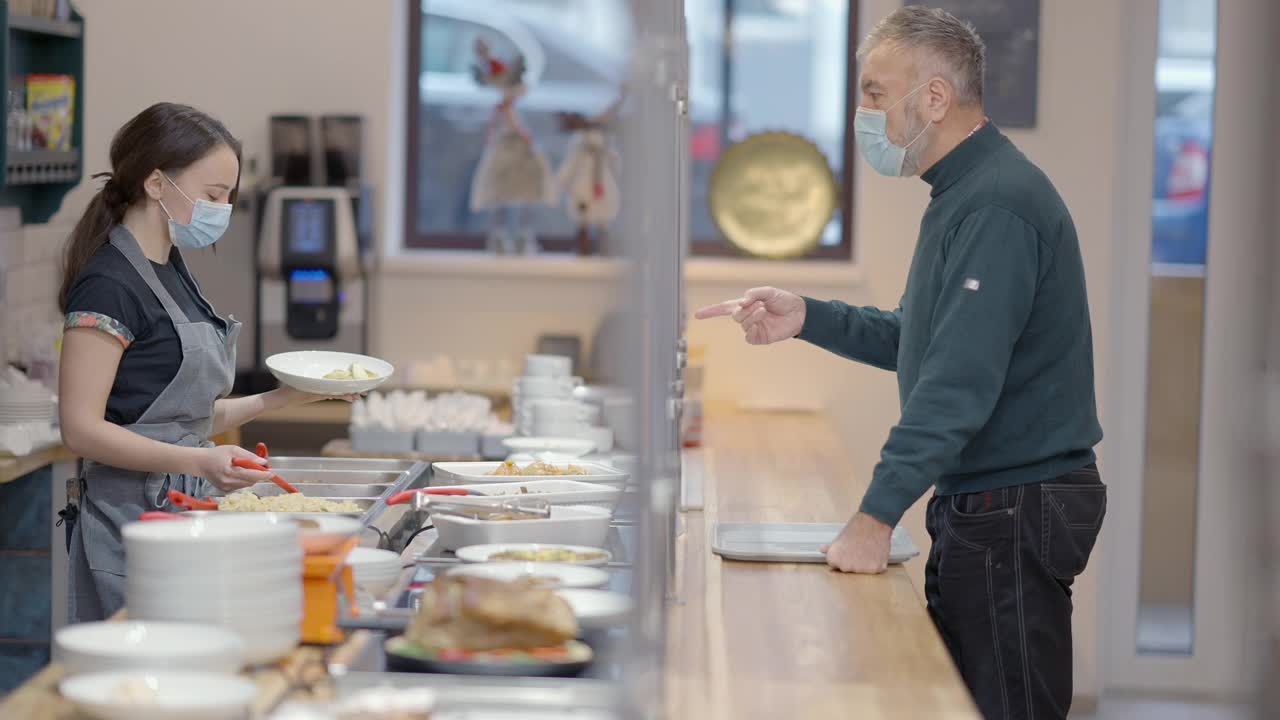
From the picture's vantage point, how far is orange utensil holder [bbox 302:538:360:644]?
1619mm

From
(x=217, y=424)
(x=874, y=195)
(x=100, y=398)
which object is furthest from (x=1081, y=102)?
(x=100, y=398)

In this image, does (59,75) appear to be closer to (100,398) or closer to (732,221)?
(732,221)

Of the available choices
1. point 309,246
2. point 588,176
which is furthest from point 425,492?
point 588,176

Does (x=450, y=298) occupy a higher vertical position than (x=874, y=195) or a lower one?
lower

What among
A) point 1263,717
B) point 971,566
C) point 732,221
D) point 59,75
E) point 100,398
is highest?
point 59,75

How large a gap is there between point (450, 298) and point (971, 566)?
10.2 feet

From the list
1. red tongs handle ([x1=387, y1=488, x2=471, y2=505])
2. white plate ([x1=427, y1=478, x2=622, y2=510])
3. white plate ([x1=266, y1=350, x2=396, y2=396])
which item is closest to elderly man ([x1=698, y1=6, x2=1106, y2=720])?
white plate ([x1=427, y1=478, x2=622, y2=510])

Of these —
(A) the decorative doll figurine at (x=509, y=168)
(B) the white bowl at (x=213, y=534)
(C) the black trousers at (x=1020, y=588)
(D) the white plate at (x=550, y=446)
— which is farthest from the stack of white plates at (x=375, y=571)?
(A) the decorative doll figurine at (x=509, y=168)

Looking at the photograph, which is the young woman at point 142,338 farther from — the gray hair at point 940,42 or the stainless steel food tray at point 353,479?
the gray hair at point 940,42

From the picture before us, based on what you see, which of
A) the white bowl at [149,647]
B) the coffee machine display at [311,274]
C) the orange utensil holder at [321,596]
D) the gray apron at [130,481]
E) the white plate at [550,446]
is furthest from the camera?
the coffee machine display at [311,274]

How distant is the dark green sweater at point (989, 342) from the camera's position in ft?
6.86

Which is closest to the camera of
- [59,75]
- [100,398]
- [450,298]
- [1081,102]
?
[100,398]

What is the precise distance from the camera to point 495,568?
1.83 meters

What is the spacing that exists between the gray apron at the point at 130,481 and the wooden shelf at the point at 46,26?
6.09ft
